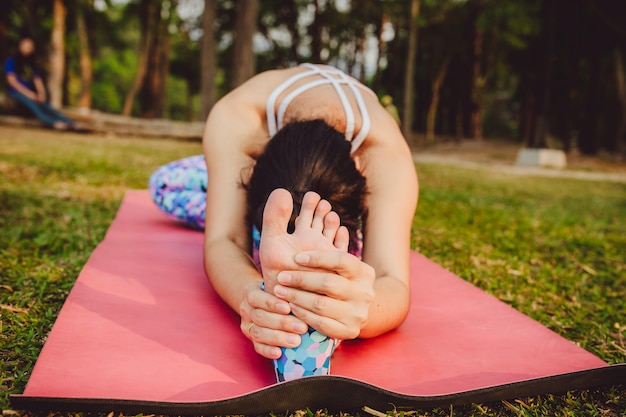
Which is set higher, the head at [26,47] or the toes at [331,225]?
the head at [26,47]

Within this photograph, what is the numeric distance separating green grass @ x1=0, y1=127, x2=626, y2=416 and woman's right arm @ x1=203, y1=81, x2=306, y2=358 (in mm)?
211

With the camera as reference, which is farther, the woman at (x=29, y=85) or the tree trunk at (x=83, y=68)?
the tree trunk at (x=83, y=68)

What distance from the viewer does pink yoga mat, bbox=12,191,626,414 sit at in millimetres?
1148

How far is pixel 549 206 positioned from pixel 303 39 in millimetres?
18947

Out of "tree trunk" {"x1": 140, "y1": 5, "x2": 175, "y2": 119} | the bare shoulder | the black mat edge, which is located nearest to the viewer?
the black mat edge

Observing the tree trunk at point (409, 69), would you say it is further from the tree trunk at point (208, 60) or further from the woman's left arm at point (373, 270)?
the woman's left arm at point (373, 270)

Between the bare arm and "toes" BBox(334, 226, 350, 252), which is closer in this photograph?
"toes" BBox(334, 226, 350, 252)

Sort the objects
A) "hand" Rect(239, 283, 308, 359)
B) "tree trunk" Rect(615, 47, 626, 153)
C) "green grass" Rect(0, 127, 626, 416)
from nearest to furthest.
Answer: "hand" Rect(239, 283, 308, 359) → "green grass" Rect(0, 127, 626, 416) → "tree trunk" Rect(615, 47, 626, 153)

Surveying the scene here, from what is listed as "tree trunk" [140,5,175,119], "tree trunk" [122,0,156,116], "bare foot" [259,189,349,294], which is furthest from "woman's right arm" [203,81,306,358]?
"tree trunk" [140,5,175,119]

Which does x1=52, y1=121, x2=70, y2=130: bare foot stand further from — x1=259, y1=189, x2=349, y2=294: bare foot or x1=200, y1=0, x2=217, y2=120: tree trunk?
x1=259, y1=189, x2=349, y2=294: bare foot

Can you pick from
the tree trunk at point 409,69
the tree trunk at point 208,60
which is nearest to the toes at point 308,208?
the tree trunk at point 208,60

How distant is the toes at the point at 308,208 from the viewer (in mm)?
1149

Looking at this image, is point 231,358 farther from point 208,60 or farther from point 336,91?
point 208,60

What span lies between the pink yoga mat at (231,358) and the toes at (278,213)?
34 centimetres
